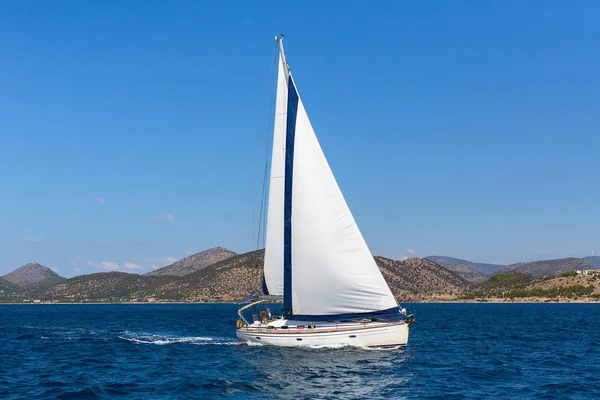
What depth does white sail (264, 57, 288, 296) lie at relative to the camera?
49750mm

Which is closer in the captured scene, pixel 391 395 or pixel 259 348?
pixel 391 395

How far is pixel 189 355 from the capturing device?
4981cm

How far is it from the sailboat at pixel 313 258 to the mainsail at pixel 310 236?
0.07m

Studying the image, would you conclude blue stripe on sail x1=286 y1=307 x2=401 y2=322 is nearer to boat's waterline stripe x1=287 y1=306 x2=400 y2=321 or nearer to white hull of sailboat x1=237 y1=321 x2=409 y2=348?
boat's waterline stripe x1=287 y1=306 x2=400 y2=321

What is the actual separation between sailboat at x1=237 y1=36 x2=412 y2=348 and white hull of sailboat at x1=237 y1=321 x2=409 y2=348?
2.9 inches

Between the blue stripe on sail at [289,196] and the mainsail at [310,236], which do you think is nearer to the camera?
the mainsail at [310,236]

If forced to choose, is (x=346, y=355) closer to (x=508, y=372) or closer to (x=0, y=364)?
(x=508, y=372)

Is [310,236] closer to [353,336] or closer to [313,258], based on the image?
[313,258]

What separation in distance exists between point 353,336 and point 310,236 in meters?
7.98

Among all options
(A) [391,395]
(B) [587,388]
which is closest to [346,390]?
(A) [391,395]

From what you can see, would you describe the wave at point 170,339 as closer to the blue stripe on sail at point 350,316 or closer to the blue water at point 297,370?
the blue water at point 297,370

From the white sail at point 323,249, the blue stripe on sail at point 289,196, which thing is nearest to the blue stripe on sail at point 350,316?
Answer: the white sail at point 323,249

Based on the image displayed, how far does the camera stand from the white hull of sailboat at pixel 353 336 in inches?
1805

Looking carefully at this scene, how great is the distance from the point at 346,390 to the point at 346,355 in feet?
33.9
